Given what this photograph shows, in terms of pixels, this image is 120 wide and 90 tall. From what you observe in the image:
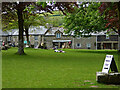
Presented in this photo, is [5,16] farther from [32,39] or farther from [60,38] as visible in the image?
[32,39]

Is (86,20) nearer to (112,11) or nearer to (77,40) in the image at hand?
(112,11)

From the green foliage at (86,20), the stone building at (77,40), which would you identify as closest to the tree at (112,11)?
the green foliage at (86,20)

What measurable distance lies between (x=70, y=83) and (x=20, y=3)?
17861 mm

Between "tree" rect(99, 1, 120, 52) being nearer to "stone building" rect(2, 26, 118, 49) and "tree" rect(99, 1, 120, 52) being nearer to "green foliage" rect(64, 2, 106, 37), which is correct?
"green foliage" rect(64, 2, 106, 37)

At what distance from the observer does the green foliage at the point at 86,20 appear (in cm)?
3879

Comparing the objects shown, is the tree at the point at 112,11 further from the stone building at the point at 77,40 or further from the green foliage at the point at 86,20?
the stone building at the point at 77,40

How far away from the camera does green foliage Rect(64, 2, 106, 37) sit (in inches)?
1527

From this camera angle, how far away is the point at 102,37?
7756cm

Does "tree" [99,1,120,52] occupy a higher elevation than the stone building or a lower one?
higher

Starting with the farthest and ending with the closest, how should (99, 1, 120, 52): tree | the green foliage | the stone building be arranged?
the stone building → the green foliage → (99, 1, 120, 52): tree

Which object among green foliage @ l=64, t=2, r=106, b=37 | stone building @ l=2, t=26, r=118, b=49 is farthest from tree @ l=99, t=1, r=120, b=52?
stone building @ l=2, t=26, r=118, b=49

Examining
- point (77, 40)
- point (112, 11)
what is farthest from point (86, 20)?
point (77, 40)

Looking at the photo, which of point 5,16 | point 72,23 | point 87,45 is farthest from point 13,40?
point 5,16

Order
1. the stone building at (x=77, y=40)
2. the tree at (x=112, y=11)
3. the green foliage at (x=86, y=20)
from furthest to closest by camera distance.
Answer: the stone building at (x=77, y=40)
the green foliage at (x=86, y=20)
the tree at (x=112, y=11)
